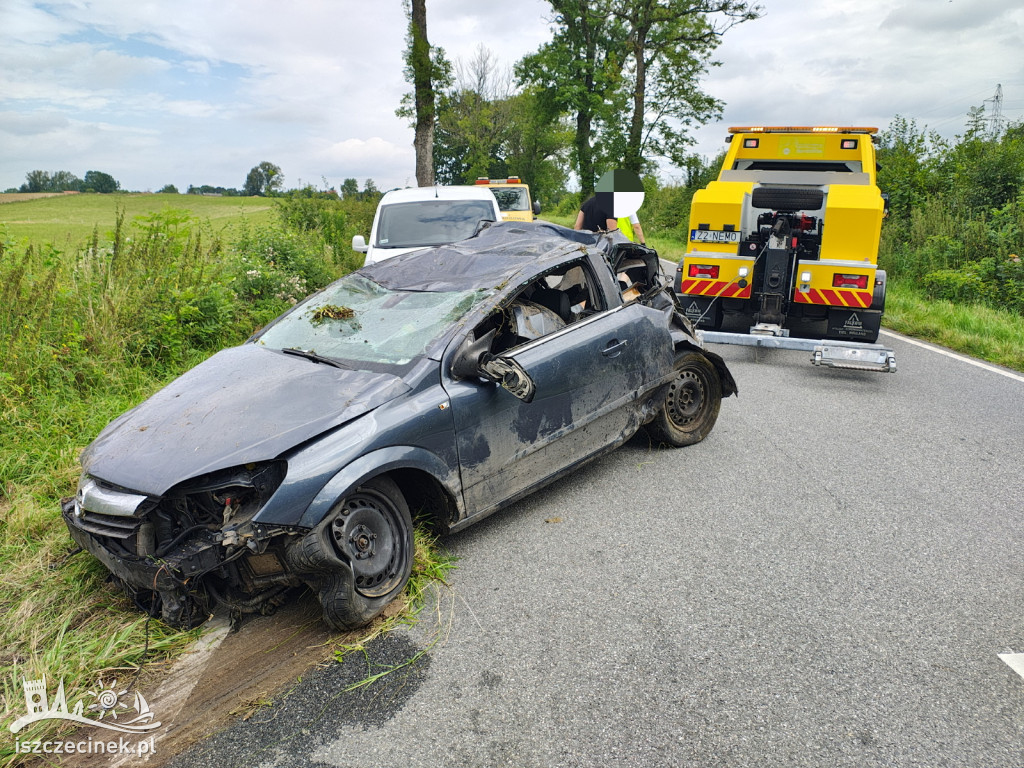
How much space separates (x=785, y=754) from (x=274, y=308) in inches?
289

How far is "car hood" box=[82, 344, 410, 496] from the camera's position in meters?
2.97

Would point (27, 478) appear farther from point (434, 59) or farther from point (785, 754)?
point (434, 59)

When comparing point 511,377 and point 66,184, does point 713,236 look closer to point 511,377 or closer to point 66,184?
point 511,377

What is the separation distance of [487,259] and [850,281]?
16.4 ft

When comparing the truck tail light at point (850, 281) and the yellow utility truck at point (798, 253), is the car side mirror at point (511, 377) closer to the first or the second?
the yellow utility truck at point (798, 253)

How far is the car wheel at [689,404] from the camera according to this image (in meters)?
5.17

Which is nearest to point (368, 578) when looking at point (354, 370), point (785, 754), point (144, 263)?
point (354, 370)

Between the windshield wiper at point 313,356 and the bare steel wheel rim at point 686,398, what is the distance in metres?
2.64

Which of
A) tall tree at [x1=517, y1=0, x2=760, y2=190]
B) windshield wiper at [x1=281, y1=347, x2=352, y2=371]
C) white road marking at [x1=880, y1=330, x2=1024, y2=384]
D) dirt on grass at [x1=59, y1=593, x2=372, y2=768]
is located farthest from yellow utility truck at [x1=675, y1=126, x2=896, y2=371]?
tall tree at [x1=517, y1=0, x2=760, y2=190]

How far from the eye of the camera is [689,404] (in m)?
5.36

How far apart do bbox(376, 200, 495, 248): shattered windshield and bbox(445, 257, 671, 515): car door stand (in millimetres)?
5005

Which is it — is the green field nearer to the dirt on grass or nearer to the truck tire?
the truck tire

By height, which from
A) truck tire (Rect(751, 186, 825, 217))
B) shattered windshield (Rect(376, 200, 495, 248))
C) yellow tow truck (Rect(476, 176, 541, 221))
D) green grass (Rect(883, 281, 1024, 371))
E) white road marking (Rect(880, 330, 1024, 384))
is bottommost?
white road marking (Rect(880, 330, 1024, 384))

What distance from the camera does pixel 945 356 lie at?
8430mm
